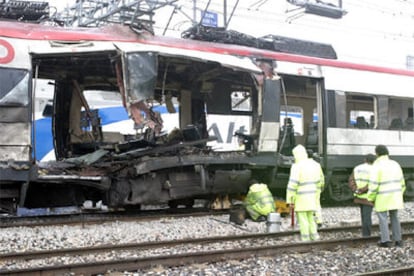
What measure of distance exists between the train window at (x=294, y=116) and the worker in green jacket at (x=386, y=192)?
3272 millimetres

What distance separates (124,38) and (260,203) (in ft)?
11.6

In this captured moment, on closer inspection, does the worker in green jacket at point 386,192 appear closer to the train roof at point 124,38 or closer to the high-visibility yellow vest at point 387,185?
the high-visibility yellow vest at point 387,185

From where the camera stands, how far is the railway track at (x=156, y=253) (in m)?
5.23

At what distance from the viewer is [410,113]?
12.2 m

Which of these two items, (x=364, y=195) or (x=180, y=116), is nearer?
(x=364, y=195)

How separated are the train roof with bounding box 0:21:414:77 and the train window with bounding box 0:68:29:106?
0.55m

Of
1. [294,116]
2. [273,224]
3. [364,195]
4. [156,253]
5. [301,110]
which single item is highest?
[301,110]

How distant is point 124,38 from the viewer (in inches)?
336

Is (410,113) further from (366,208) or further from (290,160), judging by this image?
(366,208)

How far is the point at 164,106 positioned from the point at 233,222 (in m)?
3.88

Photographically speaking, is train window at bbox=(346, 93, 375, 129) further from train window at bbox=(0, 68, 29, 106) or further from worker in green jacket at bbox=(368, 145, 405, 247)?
train window at bbox=(0, 68, 29, 106)

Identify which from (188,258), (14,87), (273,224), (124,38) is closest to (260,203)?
(273,224)

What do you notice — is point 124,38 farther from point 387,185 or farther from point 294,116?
point 387,185

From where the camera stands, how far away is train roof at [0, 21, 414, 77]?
26.0 ft
